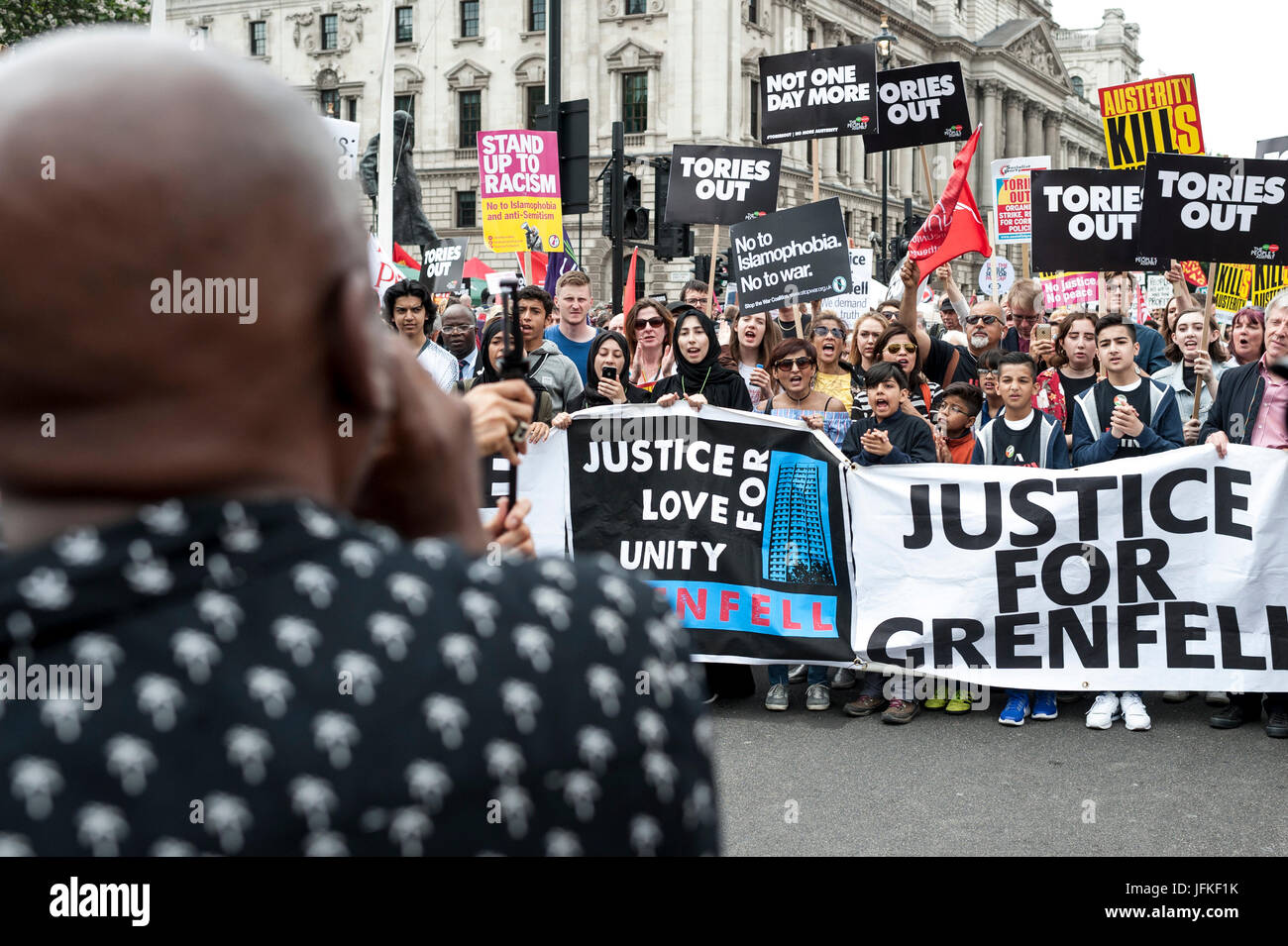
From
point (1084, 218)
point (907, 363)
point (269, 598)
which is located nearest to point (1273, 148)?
point (1084, 218)

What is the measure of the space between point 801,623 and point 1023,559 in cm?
115

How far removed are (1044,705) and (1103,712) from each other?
11.8 inches

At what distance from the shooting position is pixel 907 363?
8.26 meters

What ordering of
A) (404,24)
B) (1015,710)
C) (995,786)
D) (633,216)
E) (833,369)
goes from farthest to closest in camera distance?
(404,24) < (633,216) < (833,369) < (1015,710) < (995,786)

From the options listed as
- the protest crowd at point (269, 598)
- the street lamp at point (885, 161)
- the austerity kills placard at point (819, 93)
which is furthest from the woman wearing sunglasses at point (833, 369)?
the street lamp at point (885, 161)

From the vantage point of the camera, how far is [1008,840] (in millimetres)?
4797

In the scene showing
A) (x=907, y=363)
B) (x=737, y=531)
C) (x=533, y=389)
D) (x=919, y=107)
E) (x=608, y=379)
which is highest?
(x=919, y=107)

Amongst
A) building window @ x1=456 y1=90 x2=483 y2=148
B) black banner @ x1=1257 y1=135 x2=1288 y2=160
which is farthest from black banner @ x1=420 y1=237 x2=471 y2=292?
building window @ x1=456 y1=90 x2=483 y2=148

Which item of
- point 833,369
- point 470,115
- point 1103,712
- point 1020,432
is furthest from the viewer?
point 470,115

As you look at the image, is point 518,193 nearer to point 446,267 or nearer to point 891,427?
point 446,267

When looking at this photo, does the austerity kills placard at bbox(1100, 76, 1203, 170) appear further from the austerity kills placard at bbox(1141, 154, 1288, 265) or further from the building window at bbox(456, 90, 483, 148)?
the building window at bbox(456, 90, 483, 148)

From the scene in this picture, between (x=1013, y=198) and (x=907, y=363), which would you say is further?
(x=1013, y=198)

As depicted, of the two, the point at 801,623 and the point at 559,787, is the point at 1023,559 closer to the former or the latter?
the point at 801,623
